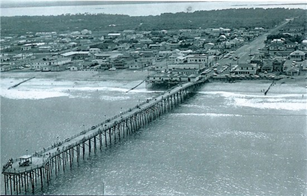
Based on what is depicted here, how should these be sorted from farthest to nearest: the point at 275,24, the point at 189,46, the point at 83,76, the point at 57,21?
the point at 57,21
the point at 275,24
the point at 189,46
the point at 83,76

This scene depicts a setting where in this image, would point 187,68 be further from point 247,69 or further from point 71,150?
point 71,150

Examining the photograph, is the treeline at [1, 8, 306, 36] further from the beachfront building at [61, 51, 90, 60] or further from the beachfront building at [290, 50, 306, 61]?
the beachfront building at [290, 50, 306, 61]

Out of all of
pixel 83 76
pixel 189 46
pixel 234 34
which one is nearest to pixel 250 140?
pixel 83 76

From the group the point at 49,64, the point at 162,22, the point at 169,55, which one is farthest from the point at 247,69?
the point at 162,22

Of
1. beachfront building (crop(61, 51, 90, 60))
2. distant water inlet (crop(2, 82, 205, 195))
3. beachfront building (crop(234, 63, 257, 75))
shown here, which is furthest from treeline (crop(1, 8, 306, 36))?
distant water inlet (crop(2, 82, 205, 195))

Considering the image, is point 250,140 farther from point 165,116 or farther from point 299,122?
point 165,116

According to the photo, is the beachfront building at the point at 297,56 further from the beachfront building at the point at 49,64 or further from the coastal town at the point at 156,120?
the beachfront building at the point at 49,64
